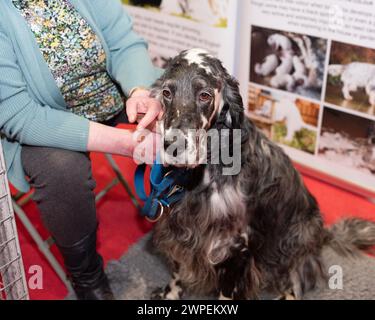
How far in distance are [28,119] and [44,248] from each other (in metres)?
0.67

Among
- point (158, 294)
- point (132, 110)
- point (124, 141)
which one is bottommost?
point (158, 294)

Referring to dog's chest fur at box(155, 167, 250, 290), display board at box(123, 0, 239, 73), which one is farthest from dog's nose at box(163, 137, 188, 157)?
display board at box(123, 0, 239, 73)

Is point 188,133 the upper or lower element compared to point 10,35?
lower

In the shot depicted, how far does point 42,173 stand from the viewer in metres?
1.58

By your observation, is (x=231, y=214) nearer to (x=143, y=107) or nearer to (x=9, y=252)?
(x=143, y=107)

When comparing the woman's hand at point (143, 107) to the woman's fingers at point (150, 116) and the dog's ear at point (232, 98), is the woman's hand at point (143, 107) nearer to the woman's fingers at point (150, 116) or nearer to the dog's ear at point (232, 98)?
the woman's fingers at point (150, 116)

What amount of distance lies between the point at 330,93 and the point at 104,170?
136cm

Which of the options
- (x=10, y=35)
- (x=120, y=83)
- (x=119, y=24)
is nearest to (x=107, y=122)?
(x=120, y=83)

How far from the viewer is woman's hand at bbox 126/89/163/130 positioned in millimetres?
1491

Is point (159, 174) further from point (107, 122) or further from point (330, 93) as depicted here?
point (330, 93)

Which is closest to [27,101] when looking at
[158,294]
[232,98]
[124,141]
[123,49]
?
[124,141]

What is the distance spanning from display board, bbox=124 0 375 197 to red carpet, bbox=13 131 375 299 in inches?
3.2

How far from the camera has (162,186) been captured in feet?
5.15

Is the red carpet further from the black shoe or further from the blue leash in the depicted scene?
the blue leash
